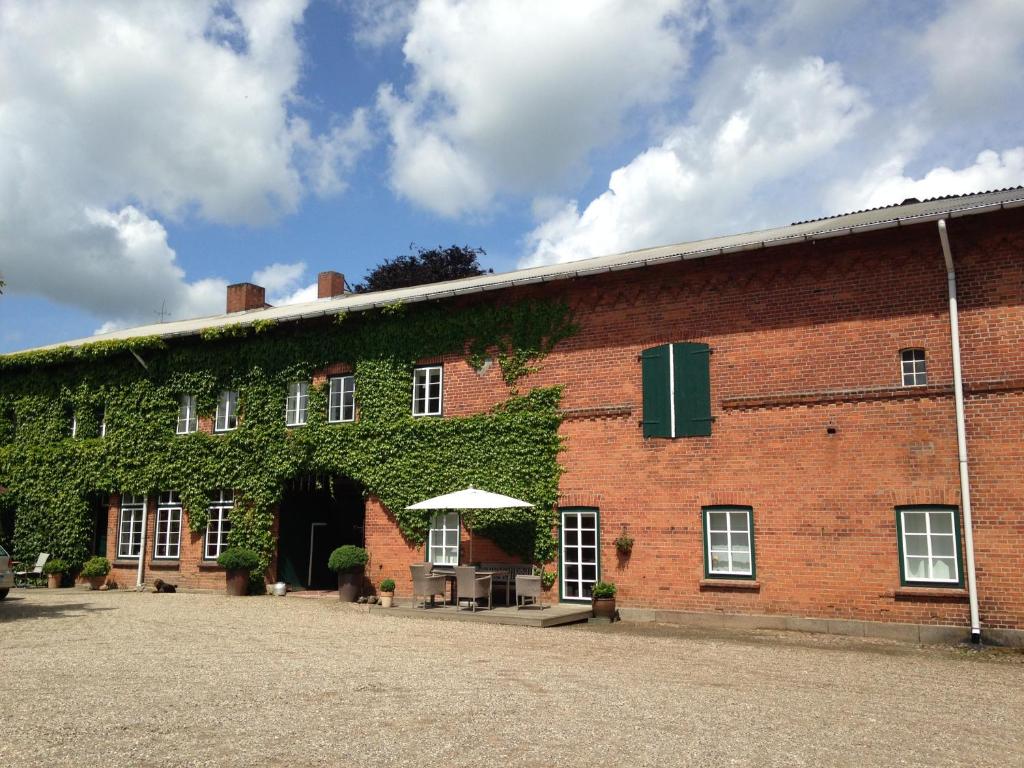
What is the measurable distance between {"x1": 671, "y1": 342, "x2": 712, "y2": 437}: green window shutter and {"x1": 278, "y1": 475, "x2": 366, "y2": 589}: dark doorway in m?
8.42

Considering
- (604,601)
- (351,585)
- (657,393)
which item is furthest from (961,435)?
(351,585)

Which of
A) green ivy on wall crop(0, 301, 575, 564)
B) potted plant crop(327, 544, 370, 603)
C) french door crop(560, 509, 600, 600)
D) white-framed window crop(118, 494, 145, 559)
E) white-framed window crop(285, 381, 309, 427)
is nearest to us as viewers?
french door crop(560, 509, 600, 600)

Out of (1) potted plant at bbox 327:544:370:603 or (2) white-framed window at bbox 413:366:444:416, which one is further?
(2) white-framed window at bbox 413:366:444:416

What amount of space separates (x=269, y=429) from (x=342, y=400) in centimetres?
194

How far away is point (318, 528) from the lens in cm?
2041

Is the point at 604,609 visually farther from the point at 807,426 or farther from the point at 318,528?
the point at 318,528

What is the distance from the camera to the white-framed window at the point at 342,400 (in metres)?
18.5

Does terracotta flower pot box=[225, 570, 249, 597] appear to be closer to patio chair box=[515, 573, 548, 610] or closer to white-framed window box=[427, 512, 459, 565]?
white-framed window box=[427, 512, 459, 565]

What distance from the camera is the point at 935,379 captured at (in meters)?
12.9

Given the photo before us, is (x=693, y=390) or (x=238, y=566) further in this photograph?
(x=238, y=566)

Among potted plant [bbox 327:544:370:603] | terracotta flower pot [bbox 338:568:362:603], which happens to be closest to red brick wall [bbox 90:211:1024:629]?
potted plant [bbox 327:544:370:603]

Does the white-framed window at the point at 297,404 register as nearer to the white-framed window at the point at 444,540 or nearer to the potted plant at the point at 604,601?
the white-framed window at the point at 444,540

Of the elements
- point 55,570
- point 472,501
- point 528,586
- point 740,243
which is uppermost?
point 740,243

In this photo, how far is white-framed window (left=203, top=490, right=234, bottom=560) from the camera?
19656 millimetres
